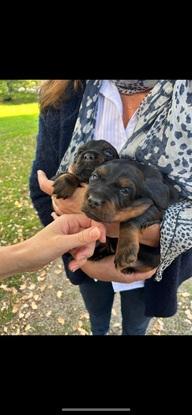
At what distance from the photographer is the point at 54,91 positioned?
870mm

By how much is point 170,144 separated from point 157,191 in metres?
0.08

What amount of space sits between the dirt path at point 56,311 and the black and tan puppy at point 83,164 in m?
0.62

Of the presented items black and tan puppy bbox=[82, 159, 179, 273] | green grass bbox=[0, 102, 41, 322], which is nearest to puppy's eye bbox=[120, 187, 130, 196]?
black and tan puppy bbox=[82, 159, 179, 273]

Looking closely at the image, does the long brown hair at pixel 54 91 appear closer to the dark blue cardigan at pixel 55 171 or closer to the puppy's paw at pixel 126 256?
the dark blue cardigan at pixel 55 171

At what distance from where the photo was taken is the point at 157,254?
843mm

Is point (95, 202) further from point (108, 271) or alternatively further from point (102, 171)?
point (108, 271)

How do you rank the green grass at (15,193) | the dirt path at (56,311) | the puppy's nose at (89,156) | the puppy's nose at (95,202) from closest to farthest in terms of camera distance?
the puppy's nose at (95,202) < the puppy's nose at (89,156) < the dirt path at (56,311) < the green grass at (15,193)

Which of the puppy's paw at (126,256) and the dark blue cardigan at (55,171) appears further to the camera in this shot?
the dark blue cardigan at (55,171)

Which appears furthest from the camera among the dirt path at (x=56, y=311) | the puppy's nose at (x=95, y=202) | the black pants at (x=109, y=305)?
the dirt path at (x=56, y=311)

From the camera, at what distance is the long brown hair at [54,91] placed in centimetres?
86

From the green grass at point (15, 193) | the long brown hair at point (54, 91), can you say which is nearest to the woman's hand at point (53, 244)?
the long brown hair at point (54, 91)

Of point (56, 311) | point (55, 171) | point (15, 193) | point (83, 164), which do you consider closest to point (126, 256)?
point (83, 164)

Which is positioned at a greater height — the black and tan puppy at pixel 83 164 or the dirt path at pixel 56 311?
the black and tan puppy at pixel 83 164
